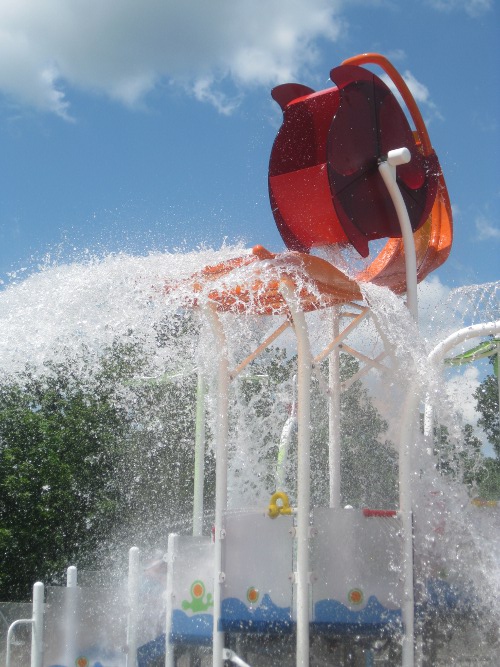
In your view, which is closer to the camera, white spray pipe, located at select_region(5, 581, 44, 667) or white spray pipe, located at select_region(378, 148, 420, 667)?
white spray pipe, located at select_region(378, 148, 420, 667)

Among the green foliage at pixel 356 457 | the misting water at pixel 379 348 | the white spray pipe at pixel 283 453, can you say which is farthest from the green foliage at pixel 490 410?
the misting water at pixel 379 348

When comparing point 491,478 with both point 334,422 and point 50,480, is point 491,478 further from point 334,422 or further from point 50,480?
point 334,422

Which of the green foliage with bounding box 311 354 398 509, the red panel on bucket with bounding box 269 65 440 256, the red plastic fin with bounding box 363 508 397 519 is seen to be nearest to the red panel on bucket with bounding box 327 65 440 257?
the red panel on bucket with bounding box 269 65 440 256

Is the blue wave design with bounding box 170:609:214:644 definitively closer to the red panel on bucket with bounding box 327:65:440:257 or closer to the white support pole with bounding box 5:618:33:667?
the white support pole with bounding box 5:618:33:667

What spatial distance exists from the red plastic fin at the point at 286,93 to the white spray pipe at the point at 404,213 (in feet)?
3.58

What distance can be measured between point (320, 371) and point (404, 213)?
163 cm

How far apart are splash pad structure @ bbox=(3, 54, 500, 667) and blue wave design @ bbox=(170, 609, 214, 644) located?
12 mm

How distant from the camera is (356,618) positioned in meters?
7.01

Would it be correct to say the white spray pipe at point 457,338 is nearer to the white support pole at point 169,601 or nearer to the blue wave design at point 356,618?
the blue wave design at point 356,618

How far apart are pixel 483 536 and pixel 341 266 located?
2.83 m

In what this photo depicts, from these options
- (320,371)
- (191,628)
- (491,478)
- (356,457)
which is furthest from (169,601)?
(491,478)

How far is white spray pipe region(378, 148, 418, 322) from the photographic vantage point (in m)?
7.80

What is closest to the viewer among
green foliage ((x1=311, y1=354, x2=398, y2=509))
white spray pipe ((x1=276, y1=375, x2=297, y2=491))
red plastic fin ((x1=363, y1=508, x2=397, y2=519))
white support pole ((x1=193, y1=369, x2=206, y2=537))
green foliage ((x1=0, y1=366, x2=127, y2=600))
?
red plastic fin ((x1=363, y1=508, x2=397, y2=519))

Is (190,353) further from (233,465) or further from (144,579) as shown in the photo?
(144,579)
